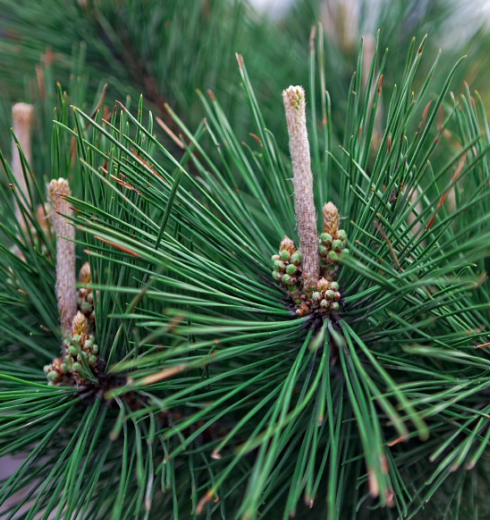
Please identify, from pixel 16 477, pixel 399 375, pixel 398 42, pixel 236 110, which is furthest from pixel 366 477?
pixel 398 42

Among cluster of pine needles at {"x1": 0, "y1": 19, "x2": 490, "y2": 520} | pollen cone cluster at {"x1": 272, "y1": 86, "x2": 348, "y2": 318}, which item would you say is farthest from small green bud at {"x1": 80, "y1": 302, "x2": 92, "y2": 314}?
pollen cone cluster at {"x1": 272, "y1": 86, "x2": 348, "y2": 318}

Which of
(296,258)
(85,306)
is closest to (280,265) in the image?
(296,258)

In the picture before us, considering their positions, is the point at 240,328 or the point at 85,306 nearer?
the point at 240,328

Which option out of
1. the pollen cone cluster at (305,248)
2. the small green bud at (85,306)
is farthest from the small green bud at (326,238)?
the small green bud at (85,306)

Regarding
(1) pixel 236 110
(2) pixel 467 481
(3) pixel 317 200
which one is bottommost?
(2) pixel 467 481

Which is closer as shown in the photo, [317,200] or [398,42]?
[317,200]

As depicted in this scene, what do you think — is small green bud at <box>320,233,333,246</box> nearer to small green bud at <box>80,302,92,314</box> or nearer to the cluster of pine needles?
the cluster of pine needles

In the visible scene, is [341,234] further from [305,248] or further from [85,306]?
[85,306]

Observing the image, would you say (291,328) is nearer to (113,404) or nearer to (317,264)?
(317,264)
